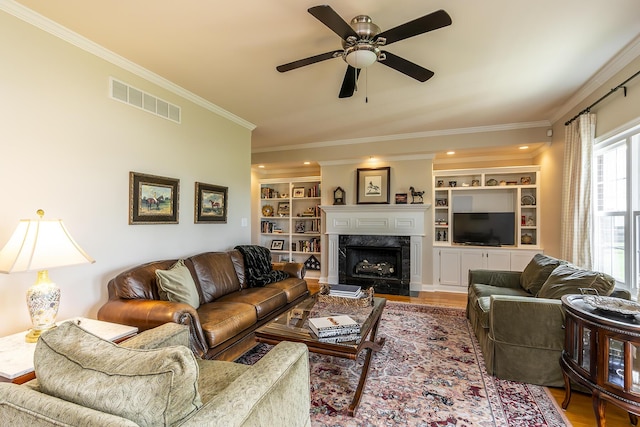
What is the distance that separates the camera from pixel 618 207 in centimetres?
292

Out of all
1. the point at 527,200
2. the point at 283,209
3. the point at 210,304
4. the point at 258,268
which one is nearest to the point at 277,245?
the point at 283,209

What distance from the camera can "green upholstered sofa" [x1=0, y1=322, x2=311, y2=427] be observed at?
79 cm

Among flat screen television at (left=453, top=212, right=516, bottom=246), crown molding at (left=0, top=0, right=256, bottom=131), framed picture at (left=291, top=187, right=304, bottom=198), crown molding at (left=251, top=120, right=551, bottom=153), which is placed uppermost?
crown molding at (left=0, top=0, right=256, bottom=131)

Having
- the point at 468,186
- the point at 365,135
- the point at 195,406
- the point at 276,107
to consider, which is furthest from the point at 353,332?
the point at 468,186

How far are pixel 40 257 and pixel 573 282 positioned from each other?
3.67m

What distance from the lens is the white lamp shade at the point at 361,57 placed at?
2113mm

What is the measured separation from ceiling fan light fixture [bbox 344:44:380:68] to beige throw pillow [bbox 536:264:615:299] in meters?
2.32

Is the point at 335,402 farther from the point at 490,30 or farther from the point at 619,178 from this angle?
the point at 619,178

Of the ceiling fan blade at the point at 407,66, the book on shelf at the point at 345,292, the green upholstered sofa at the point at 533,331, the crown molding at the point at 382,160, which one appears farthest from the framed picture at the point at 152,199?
the green upholstered sofa at the point at 533,331

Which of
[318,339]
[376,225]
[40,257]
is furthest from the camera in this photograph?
[376,225]

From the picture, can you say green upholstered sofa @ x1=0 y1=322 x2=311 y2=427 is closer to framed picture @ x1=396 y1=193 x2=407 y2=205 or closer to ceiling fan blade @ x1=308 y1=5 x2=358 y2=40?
ceiling fan blade @ x1=308 y1=5 x2=358 y2=40

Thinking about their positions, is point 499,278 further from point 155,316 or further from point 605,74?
point 155,316

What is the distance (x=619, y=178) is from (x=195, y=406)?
3938mm

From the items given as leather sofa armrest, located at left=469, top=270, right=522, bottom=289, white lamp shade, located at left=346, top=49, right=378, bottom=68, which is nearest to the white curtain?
leather sofa armrest, located at left=469, top=270, right=522, bottom=289
